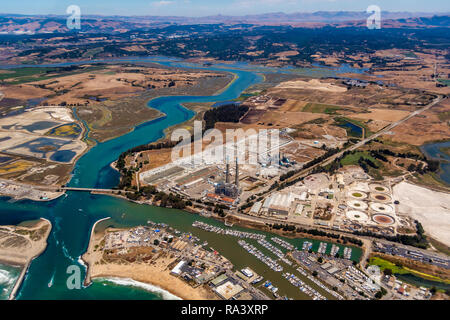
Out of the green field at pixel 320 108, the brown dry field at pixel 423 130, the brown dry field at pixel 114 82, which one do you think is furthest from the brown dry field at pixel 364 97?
the brown dry field at pixel 114 82

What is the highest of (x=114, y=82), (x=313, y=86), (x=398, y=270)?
(x=114, y=82)

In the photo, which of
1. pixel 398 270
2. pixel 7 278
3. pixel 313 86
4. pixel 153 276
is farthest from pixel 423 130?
pixel 7 278

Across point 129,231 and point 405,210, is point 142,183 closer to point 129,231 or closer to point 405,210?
point 129,231

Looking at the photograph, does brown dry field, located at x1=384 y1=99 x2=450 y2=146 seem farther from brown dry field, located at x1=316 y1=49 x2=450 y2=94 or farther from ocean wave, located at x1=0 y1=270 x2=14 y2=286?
ocean wave, located at x1=0 y1=270 x2=14 y2=286

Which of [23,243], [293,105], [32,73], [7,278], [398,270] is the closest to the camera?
[7,278]

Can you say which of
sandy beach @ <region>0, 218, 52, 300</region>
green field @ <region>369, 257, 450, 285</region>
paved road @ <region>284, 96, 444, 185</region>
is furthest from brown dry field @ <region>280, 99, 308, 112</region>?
sandy beach @ <region>0, 218, 52, 300</region>

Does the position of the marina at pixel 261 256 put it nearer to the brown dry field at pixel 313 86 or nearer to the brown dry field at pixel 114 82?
the brown dry field at pixel 114 82

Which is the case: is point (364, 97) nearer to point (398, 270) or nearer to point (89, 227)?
point (398, 270)
